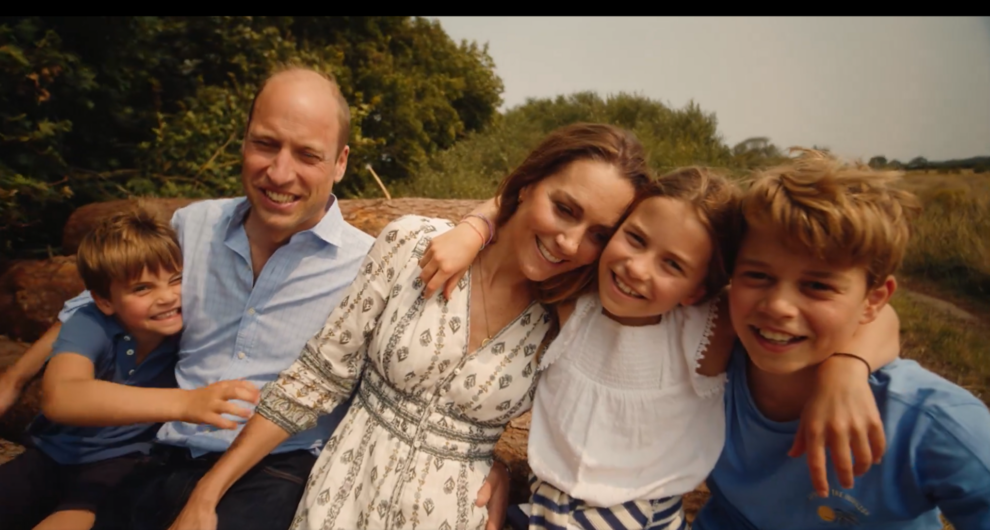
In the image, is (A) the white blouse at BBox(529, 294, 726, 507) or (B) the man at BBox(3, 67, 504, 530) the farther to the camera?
(B) the man at BBox(3, 67, 504, 530)

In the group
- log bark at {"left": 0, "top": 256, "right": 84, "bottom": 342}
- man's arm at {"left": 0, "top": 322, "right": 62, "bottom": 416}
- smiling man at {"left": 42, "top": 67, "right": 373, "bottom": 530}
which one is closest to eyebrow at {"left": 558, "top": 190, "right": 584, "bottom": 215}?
smiling man at {"left": 42, "top": 67, "right": 373, "bottom": 530}

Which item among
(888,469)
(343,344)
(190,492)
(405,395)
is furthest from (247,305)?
(888,469)

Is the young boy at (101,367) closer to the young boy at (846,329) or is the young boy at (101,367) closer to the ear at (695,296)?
the ear at (695,296)

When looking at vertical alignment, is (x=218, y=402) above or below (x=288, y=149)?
below

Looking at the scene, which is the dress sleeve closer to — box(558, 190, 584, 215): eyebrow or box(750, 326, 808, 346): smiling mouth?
box(558, 190, 584, 215): eyebrow

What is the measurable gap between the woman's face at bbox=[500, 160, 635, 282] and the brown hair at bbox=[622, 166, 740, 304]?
76 millimetres

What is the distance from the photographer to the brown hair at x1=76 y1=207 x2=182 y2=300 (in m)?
2.18

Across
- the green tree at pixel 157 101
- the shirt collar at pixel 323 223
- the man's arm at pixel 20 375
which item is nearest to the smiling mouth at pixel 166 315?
the shirt collar at pixel 323 223

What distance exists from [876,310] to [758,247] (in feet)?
1.19

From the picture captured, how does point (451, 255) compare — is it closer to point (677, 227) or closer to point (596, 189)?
point (596, 189)

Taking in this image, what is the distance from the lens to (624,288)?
5.40ft

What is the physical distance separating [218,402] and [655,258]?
1.46 metres

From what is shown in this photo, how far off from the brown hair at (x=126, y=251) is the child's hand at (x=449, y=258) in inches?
47.0

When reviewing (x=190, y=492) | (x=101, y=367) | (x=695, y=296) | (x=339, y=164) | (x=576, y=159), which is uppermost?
(x=576, y=159)
